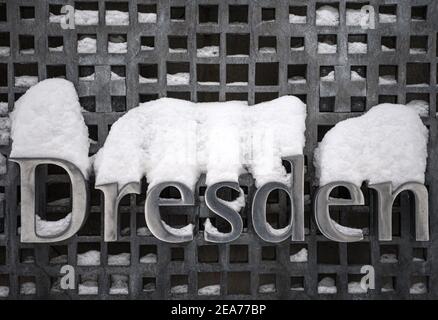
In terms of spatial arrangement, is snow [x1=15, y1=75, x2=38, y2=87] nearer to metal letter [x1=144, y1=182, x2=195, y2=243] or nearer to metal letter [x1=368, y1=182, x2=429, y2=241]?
metal letter [x1=144, y1=182, x2=195, y2=243]

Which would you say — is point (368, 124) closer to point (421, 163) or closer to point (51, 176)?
point (421, 163)

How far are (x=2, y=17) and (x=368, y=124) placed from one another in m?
3.77

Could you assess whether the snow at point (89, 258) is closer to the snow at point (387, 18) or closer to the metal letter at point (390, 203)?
the metal letter at point (390, 203)

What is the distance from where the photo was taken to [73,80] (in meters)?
3.75

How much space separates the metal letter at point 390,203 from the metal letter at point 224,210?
1266 millimetres

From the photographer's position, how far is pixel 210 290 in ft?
12.7

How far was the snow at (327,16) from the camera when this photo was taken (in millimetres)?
3773

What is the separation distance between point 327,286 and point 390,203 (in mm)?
1062

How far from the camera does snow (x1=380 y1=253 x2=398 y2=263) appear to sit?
12.6ft

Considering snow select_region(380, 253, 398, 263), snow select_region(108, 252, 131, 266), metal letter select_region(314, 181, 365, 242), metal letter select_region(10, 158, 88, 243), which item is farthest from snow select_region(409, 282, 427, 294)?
metal letter select_region(10, 158, 88, 243)

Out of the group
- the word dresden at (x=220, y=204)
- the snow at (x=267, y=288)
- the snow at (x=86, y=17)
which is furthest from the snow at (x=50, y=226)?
the snow at (x=267, y=288)

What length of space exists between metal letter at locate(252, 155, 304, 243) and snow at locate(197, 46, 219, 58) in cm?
127

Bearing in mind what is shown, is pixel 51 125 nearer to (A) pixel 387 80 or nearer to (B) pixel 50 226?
(B) pixel 50 226

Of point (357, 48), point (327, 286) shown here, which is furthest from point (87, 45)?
point (327, 286)
